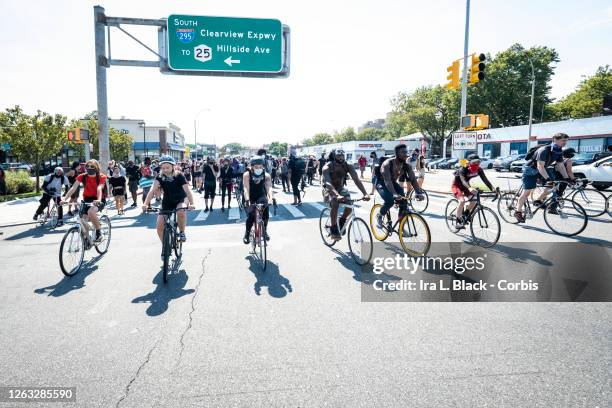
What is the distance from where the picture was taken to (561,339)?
3.55 meters

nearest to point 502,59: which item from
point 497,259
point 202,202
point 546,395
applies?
point 202,202

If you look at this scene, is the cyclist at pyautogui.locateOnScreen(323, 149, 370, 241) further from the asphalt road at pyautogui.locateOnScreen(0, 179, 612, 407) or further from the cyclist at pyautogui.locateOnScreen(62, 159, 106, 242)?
the cyclist at pyautogui.locateOnScreen(62, 159, 106, 242)

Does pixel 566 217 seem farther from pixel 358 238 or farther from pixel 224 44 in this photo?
pixel 224 44

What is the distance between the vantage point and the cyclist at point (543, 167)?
8.52 meters

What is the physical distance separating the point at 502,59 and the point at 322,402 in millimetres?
66785

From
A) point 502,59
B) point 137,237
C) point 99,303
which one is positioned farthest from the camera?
point 502,59

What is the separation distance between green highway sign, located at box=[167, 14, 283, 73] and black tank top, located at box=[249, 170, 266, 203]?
31.8 ft

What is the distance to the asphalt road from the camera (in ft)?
9.25

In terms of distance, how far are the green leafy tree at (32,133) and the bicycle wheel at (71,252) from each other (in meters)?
17.9

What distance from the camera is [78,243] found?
20.5 ft

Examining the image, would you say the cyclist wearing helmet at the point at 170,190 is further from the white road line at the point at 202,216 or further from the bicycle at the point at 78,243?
the white road line at the point at 202,216

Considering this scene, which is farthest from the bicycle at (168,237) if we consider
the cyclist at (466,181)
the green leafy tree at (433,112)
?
the green leafy tree at (433,112)

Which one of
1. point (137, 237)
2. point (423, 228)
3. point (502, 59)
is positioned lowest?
point (137, 237)

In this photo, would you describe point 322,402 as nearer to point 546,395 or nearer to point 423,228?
point 546,395
